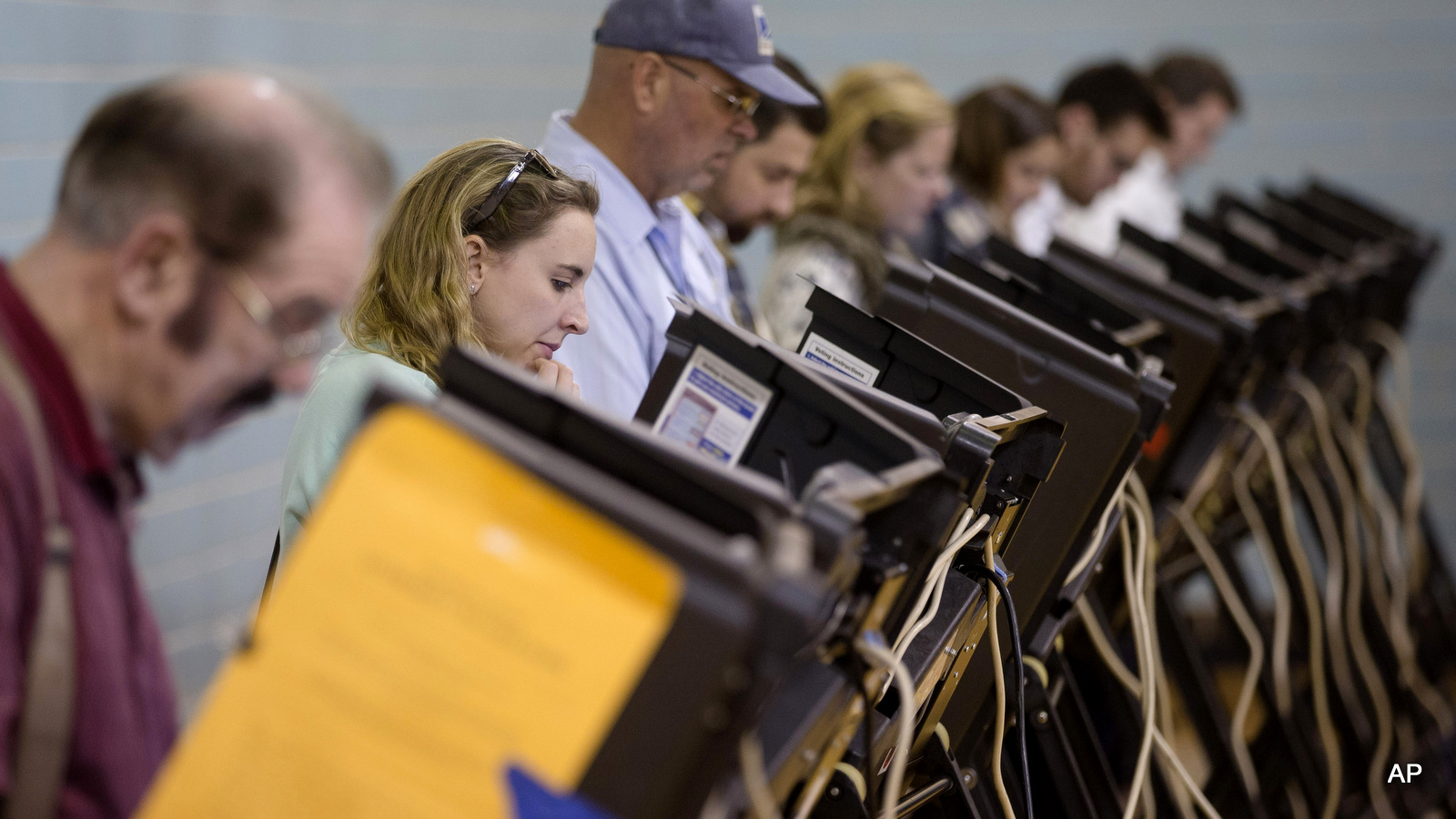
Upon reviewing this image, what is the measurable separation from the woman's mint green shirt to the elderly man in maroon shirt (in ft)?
1.39

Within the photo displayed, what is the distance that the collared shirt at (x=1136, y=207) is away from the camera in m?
3.93

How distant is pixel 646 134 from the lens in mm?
1886

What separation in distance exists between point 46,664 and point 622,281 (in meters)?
1.17

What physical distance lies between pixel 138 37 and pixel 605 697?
2.32 metres

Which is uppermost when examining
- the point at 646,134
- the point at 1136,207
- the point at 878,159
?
the point at 1136,207

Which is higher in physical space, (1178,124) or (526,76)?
(1178,124)

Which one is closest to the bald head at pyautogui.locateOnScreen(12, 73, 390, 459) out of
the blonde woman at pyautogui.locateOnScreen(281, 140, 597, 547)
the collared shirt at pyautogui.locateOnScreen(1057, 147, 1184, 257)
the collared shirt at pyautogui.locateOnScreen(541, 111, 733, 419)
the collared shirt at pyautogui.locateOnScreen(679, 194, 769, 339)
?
the blonde woman at pyautogui.locateOnScreen(281, 140, 597, 547)

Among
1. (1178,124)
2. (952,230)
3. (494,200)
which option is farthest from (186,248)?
(1178,124)

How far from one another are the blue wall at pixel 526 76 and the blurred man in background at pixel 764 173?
805mm

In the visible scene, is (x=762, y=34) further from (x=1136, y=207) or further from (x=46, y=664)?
(x=1136, y=207)

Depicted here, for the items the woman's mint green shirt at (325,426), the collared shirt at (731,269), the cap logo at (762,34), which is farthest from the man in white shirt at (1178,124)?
the woman's mint green shirt at (325,426)

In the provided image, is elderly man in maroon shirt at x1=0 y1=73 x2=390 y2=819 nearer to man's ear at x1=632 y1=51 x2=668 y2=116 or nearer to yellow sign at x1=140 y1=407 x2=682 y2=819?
yellow sign at x1=140 y1=407 x2=682 y2=819

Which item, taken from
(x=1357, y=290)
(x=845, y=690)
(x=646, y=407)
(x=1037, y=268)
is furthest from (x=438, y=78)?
(x=845, y=690)

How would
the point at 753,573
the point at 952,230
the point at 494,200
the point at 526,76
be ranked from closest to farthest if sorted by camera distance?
the point at 753,573 → the point at 494,200 → the point at 952,230 → the point at 526,76
